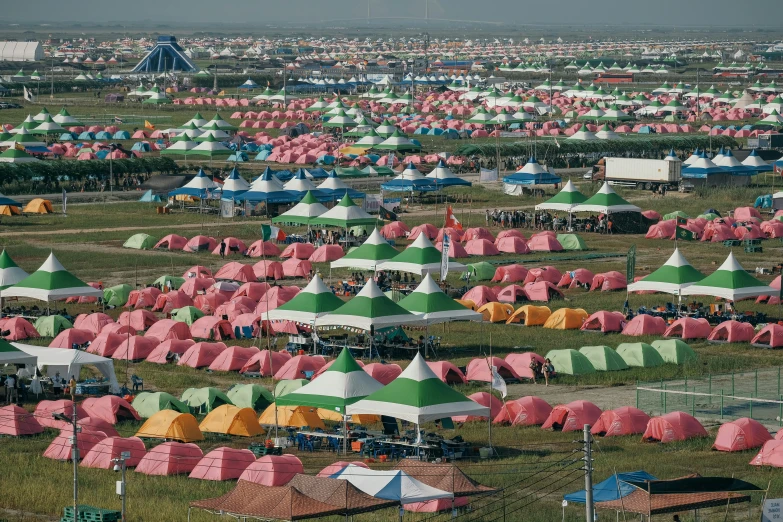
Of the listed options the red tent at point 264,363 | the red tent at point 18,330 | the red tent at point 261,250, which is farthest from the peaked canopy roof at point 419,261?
the red tent at point 18,330

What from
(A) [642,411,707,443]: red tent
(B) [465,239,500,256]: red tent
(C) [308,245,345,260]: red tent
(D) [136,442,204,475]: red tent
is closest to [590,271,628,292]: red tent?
(B) [465,239,500,256]: red tent

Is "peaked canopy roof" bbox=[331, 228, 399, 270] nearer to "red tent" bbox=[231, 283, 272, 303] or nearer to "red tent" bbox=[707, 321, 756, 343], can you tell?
"red tent" bbox=[231, 283, 272, 303]

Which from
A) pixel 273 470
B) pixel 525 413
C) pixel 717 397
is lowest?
pixel 717 397

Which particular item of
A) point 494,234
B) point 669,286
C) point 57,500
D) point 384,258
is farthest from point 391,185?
point 57,500

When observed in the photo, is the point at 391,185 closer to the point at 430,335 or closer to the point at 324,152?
the point at 324,152

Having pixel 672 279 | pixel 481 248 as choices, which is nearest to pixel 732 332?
pixel 672 279

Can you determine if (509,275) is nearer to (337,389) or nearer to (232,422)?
(337,389)
